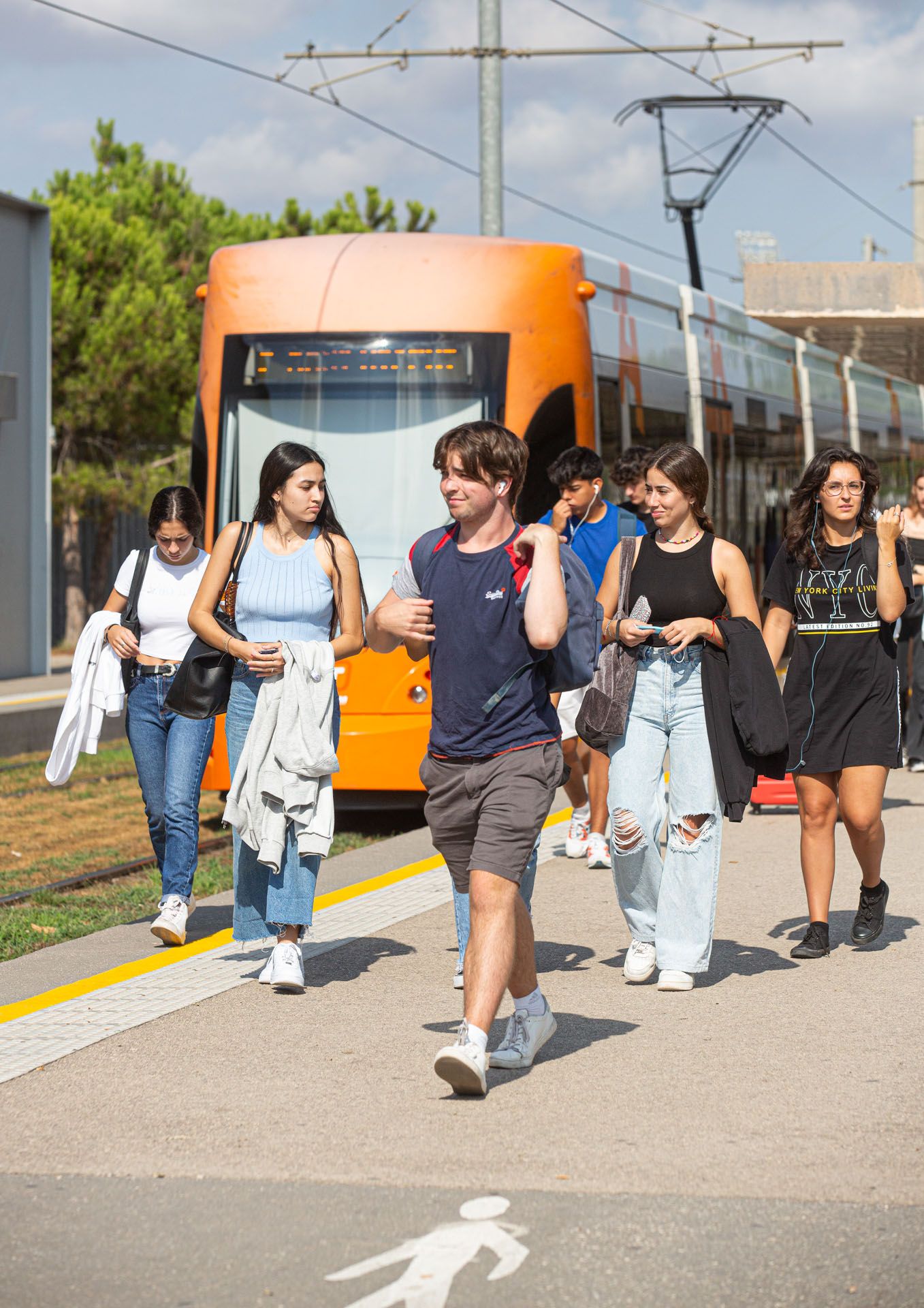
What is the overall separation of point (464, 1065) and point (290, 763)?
1701 millimetres

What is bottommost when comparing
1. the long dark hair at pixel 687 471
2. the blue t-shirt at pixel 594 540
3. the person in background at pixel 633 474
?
the blue t-shirt at pixel 594 540

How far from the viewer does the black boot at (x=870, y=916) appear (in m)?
6.95

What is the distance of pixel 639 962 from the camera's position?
20.7ft

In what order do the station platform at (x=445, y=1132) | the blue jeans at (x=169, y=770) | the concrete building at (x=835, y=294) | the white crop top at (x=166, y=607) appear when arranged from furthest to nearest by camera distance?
the concrete building at (x=835, y=294)
the white crop top at (x=166, y=607)
the blue jeans at (x=169, y=770)
the station platform at (x=445, y=1132)

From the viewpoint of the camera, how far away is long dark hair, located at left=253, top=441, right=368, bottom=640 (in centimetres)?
634

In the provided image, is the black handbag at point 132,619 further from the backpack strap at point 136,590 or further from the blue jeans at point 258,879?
the blue jeans at point 258,879

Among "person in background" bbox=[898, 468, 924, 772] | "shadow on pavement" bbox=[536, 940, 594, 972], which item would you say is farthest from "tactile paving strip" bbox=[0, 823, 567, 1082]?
"person in background" bbox=[898, 468, 924, 772]

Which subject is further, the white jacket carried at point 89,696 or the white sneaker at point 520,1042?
the white jacket carried at point 89,696

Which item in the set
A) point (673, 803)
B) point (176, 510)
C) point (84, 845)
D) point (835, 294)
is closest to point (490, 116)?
point (835, 294)

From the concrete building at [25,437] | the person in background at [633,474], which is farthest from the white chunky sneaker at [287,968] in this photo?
the concrete building at [25,437]

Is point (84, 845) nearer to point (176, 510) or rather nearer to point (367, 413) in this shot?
point (367, 413)

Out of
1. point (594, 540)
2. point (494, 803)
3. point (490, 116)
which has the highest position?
point (490, 116)

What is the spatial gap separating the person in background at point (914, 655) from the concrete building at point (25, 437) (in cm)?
1156

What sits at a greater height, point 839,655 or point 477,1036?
point 839,655
